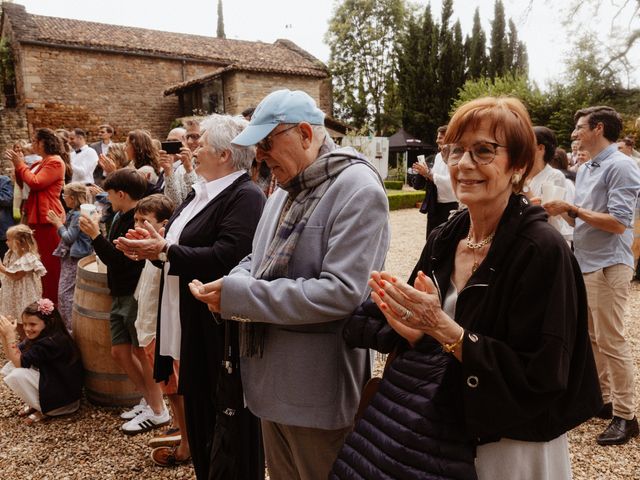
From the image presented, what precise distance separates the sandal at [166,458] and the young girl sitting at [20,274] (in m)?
2.57

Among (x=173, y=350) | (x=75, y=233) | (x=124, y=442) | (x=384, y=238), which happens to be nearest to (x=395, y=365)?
(x=384, y=238)

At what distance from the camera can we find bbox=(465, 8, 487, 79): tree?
111ft

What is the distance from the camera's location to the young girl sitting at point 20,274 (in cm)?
482

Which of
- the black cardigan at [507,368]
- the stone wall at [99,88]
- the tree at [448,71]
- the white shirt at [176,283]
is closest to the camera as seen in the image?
the black cardigan at [507,368]

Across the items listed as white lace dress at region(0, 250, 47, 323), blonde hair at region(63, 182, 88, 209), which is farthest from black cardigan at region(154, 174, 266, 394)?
white lace dress at region(0, 250, 47, 323)

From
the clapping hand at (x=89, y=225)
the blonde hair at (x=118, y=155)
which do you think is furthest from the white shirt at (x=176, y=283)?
the blonde hair at (x=118, y=155)

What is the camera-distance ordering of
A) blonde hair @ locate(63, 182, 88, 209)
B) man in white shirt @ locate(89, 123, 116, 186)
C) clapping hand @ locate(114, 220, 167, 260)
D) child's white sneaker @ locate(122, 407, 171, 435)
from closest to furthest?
clapping hand @ locate(114, 220, 167, 260) < child's white sneaker @ locate(122, 407, 171, 435) < blonde hair @ locate(63, 182, 88, 209) < man in white shirt @ locate(89, 123, 116, 186)

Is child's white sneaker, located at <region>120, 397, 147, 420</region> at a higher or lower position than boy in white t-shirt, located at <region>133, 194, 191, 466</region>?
lower

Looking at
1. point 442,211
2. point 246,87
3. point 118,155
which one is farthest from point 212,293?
point 246,87

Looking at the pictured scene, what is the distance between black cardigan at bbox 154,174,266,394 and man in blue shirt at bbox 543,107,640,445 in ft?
7.00

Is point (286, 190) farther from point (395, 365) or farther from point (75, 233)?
point (75, 233)

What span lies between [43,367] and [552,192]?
387 centimetres

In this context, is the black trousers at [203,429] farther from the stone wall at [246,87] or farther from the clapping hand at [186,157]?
the stone wall at [246,87]

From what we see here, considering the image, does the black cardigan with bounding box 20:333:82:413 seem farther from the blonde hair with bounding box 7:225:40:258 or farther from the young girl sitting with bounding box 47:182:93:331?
the blonde hair with bounding box 7:225:40:258
